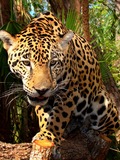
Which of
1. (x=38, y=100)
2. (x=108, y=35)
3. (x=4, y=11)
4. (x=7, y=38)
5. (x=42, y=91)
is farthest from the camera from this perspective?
(x=108, y=35)

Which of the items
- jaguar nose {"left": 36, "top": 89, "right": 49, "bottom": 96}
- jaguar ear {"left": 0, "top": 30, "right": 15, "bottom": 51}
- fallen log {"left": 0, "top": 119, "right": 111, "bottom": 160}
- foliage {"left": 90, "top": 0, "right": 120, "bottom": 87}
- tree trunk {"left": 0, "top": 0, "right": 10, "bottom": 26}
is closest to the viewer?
jaguar nose {"left": 36, "top": 89, "right": 49, "bottom": 96}

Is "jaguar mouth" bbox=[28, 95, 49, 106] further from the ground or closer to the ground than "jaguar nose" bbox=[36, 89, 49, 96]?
closer to the ground

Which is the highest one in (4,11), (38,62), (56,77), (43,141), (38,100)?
(4,11)

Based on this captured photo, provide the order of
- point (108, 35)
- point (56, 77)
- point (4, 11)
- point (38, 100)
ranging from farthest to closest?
point (108, 35) → point (4, 11) → point (56, 77) → point (38, 100)

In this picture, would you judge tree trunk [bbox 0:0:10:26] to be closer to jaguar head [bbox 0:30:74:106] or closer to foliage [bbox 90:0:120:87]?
foliage [bbox 90:0:120:87]

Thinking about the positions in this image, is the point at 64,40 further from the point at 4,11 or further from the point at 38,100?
the point at 4,11

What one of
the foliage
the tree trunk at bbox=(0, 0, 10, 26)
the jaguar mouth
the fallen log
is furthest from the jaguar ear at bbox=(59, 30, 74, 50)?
the tree trunk at bbox=(0, 0, 10, 26)

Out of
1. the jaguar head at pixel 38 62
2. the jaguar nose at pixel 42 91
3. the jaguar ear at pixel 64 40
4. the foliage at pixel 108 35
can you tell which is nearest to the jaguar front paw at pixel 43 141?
the jaguar head at pixel 38 62

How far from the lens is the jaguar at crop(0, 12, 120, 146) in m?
4.41

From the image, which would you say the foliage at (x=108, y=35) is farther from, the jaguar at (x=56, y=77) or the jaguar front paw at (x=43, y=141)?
the jaguar front paw at (x=43, y=141)

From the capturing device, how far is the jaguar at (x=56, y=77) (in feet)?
14.5

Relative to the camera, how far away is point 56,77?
460cm

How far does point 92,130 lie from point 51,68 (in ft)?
5.23

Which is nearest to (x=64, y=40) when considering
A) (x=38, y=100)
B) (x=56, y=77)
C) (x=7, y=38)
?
(x=56, y=77)
